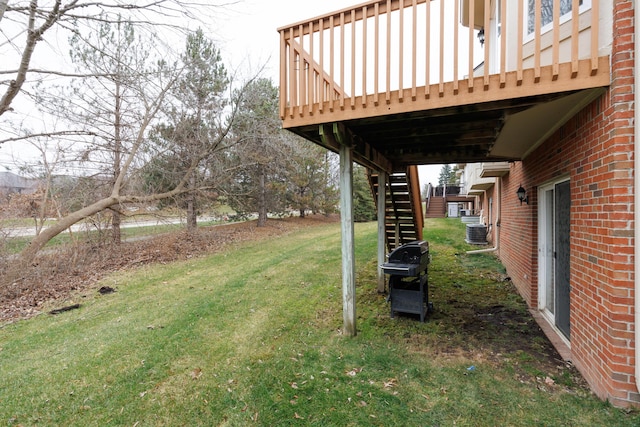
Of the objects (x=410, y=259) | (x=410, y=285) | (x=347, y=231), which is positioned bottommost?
(x=410, y=285)

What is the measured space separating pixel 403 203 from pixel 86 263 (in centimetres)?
912

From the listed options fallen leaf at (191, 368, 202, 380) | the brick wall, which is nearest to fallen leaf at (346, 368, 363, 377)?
fallen leaf at (191, 368, 202, 380)

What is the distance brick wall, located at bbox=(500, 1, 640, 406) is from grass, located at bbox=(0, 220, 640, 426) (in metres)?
0.33

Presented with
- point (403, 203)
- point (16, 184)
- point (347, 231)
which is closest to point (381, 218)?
point (403, 203)

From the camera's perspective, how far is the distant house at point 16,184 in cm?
865

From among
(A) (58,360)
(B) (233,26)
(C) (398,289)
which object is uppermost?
(B) (233,26)

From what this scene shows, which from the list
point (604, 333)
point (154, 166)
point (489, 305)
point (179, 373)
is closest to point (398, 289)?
point (489, 305)

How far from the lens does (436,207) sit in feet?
78.5

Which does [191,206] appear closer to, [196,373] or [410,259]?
[196,373]

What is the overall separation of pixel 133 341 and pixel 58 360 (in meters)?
0.82

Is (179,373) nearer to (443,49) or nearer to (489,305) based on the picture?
(443,49)

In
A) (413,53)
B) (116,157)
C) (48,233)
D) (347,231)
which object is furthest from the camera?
(116,157)

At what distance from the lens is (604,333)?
265 cm

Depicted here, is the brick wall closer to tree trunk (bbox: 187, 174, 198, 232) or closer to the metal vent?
the metal vent
